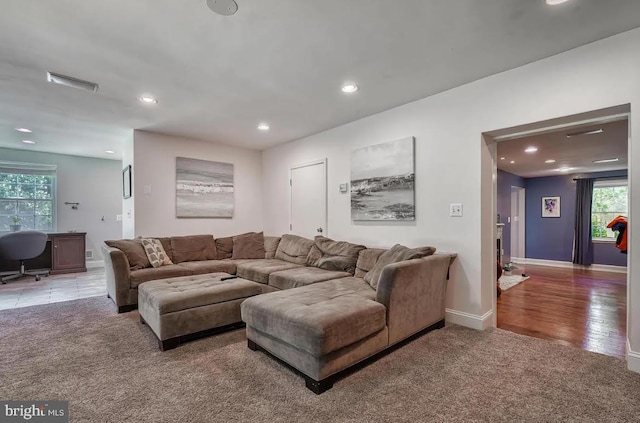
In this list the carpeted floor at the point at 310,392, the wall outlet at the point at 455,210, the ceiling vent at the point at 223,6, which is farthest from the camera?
the wall outlet at the point at 455,210

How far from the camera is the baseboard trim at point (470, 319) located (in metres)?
2.89

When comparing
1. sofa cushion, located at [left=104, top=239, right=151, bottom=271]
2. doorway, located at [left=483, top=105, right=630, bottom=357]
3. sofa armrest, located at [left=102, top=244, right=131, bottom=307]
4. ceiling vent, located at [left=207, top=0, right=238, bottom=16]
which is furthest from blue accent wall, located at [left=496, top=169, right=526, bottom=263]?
sofa armrest, located at [left=102, top=244, right=131, bottom=307]

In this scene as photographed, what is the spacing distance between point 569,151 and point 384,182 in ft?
12.1

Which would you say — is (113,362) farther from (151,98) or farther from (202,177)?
(202,177)

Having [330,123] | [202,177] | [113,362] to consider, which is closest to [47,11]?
[113,362]

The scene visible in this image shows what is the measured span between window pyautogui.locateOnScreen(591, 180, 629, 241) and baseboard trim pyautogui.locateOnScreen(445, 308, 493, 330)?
6.19 m

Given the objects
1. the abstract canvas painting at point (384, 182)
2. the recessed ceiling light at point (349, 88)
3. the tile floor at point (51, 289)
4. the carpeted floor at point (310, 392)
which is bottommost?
the tile floor at point (51, 289)

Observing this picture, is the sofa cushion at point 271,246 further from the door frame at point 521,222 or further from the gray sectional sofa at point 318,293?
the door frame at point 521,222

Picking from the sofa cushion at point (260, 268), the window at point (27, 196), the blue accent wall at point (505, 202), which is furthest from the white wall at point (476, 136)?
the window at point (27, 196)

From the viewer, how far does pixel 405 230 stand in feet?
11.4

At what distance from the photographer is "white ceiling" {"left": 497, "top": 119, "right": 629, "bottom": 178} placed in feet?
13.2

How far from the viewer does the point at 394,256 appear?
296 cm

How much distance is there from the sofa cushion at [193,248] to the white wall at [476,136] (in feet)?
7.15

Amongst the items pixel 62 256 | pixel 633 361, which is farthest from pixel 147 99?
pixel 633 361
